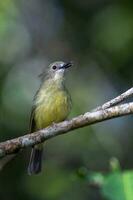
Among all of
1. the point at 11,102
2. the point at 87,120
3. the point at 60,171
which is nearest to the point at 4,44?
the point at 11,102

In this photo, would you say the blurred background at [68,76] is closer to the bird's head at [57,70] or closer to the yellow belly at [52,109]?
the bird's head at [57,70]

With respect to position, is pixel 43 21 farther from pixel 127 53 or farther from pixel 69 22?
pixel 127 53

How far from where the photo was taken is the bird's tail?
7.25m

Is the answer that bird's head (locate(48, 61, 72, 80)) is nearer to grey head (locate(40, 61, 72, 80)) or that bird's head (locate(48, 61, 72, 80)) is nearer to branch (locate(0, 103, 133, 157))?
grey head (locate(40, 61, 72, 80))

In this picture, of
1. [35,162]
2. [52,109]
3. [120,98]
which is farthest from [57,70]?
[120,98]

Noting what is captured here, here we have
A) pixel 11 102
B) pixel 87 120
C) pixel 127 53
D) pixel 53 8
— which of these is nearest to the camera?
pixel 87 120

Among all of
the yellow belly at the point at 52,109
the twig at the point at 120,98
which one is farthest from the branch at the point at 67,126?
the yellow belly at the point at 52,109

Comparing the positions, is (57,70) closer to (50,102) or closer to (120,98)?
(50,102)

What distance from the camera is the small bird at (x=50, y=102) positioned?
672cm

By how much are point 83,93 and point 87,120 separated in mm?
3711

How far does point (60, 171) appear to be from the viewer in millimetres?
8617

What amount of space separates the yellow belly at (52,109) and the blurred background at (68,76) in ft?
4.63

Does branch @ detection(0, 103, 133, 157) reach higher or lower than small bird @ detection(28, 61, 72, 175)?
lower

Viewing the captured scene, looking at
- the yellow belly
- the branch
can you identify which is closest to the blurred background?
the yellow belly
